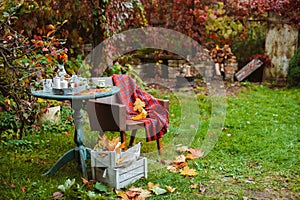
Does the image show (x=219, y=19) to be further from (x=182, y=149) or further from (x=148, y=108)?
(x=182, y=149)

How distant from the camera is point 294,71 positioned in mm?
6934

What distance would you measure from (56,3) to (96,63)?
988mm

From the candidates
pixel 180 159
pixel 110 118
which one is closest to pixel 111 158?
pixel 110 118

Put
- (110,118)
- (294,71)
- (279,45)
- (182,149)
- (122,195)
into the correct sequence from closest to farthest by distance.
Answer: (122,195) < (110,118) < (182,149) < (294,71) < (279,45)

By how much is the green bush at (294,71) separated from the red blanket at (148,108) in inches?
161

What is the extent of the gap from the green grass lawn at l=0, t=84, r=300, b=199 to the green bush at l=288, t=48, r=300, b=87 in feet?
6.38

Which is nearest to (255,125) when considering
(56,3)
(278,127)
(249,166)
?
(278,127)

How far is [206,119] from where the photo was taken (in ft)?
16.2

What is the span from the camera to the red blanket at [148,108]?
354cm

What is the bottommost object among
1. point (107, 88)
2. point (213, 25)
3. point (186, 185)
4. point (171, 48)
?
point (186, 185)

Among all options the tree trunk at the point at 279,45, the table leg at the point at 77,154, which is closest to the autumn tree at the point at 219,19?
the tree trunk at the point at 279,45

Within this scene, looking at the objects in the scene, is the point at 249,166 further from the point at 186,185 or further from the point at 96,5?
the point at 96,5

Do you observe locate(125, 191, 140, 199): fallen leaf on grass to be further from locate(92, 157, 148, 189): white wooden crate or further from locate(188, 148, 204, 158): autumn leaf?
locate(188, 148, 204, 158): autumn leaf

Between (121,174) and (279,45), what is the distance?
5.64 meters
